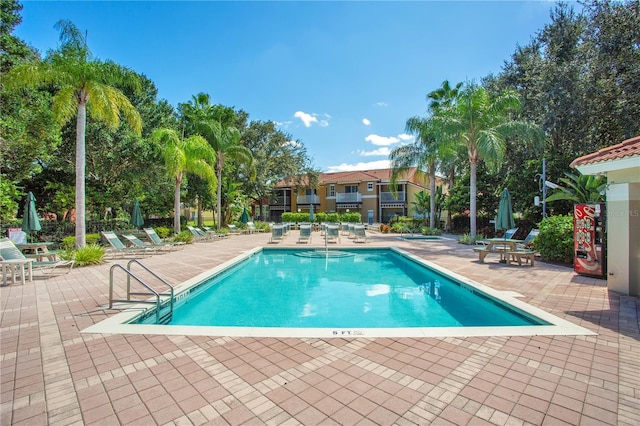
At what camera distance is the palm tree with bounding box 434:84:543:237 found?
1483cm

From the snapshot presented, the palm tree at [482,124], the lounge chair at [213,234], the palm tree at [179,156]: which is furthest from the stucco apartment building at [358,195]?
the palm tree at [482,124]

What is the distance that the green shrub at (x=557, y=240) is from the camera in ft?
33.3

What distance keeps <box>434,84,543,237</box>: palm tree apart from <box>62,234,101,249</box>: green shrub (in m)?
17.7

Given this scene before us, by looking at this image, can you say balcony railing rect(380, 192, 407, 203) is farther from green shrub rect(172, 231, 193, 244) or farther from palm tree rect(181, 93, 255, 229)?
green shrub rect(172, 231, 193, 244)

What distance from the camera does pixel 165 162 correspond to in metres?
17.7

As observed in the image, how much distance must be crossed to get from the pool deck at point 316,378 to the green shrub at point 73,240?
9199 mm

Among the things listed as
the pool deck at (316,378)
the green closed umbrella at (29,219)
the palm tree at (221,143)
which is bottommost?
the pool deck at (316,378)

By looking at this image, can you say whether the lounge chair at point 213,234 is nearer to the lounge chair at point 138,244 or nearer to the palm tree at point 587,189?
the lounge chair at point 138,244

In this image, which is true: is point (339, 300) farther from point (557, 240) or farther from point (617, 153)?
point (557, 240)

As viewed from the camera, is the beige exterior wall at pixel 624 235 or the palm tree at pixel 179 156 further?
the palm tree at pixel 179 156

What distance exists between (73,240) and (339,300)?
1193 centimetres

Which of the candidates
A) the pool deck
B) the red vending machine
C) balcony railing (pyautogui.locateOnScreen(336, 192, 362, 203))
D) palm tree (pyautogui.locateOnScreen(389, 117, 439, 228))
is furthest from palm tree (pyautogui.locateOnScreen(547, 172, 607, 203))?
balcony railing (pyautogui.locateOnScreen(336, 192, 362, 203))

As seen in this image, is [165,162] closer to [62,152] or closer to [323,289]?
[62,152]

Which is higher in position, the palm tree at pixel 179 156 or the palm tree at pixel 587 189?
the palm tree at pixel 179 156
